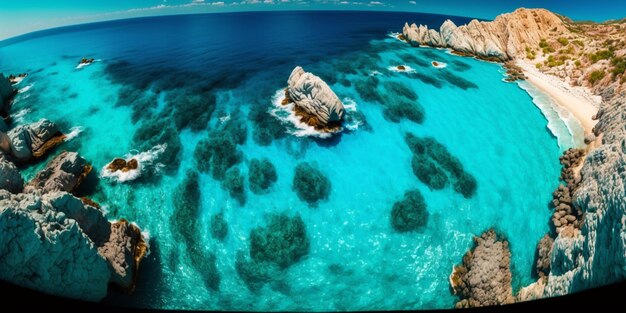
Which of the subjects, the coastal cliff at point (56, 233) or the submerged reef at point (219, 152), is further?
the submerged reef at point (219, 152)

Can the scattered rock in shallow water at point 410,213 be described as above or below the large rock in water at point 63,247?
below

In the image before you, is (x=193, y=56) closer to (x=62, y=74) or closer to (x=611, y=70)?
(x=62, y=74)

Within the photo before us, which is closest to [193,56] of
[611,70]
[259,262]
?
[259,262]

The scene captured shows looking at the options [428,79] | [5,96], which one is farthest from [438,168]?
[5,96]

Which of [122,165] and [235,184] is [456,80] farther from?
[122,165]

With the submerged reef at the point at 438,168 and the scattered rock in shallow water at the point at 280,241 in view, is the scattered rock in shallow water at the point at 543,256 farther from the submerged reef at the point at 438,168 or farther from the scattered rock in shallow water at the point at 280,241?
the scattered rock in shallow water at the point at 280,241

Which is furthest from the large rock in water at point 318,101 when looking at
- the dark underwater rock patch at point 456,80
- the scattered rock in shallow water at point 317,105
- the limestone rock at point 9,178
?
the limestone rock at point 9,178
